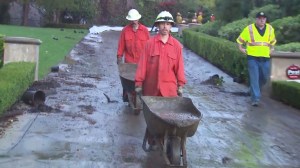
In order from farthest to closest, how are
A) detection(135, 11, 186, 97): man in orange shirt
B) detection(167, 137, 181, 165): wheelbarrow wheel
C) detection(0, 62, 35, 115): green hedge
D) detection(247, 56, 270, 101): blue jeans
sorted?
detection(247, 56, 270, 101): blue jeans < detection(0, 62, 35, 115): green hedge < detection(135, 11, 186, 97): man in orange shirt < detection(167, 137, 181, 165): wheelbarrow wheel

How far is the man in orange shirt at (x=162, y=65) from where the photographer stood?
714 cm

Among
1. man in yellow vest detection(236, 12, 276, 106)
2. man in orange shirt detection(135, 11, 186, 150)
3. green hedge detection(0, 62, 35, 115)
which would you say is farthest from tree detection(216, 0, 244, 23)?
man in orange shirt detection(135, 11, 186, 150)

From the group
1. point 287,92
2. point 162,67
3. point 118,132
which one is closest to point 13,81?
point 118,132

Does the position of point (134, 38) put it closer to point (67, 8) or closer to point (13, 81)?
point (13, 81)

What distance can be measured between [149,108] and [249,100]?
6.54 m

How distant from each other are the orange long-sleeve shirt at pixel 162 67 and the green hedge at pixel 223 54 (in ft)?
26.4

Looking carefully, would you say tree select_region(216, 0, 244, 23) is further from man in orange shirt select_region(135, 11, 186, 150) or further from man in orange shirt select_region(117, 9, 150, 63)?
man in orange shirt select_region(135, 11, 186, 150)

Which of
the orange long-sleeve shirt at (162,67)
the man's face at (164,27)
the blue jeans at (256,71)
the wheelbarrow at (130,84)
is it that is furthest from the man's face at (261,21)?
the man's face at (164,27)

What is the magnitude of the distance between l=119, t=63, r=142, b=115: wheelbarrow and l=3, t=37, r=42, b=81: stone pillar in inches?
125

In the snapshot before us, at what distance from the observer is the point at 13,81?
960 centimetres

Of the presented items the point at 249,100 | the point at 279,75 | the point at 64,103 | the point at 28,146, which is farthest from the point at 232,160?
the point at 279,75

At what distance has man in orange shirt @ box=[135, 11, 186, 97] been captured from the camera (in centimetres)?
714

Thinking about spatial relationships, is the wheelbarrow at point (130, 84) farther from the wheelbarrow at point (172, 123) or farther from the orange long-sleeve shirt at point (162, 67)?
the wheelbarrow at point (172, 123)

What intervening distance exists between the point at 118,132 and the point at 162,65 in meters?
1.87
